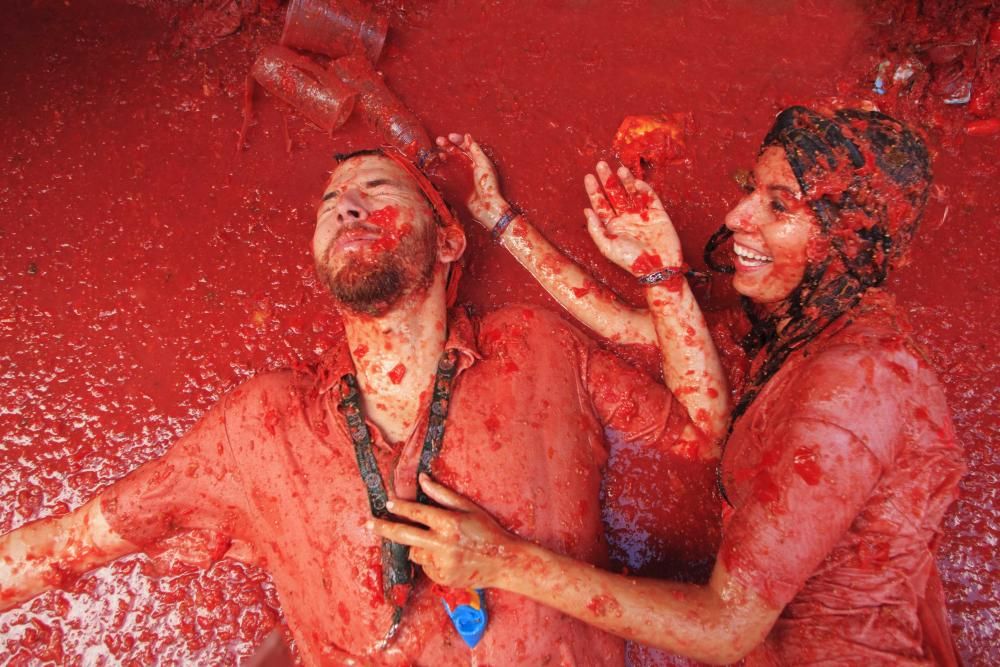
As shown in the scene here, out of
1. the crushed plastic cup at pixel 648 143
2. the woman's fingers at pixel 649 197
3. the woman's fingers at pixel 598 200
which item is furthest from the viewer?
the crushed plastic cup at pixel 648 143

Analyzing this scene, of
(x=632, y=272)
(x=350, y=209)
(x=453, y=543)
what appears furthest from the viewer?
(x=632, y=272)

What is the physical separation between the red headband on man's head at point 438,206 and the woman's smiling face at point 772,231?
1093 mm

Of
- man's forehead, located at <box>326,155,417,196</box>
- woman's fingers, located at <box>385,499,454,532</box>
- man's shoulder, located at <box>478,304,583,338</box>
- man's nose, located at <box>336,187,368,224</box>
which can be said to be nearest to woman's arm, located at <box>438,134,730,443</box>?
man's shoulder, located at <box>478,304,583,338</box>

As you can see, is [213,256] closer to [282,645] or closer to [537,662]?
[282,645]

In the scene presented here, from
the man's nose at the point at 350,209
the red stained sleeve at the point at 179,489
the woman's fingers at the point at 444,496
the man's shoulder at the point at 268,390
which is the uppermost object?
the man's nose at the point at 350,209

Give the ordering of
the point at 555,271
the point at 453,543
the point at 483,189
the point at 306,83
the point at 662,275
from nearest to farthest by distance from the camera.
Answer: the point at 453,543
the point at 662,275
the point at 555,271
the point at 483,189
the point at 306,83

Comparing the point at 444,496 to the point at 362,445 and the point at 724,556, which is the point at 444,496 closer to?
the point at 362,445

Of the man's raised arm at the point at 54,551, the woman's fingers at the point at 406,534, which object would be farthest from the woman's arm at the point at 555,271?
the man's raised arm at the point at 54,551

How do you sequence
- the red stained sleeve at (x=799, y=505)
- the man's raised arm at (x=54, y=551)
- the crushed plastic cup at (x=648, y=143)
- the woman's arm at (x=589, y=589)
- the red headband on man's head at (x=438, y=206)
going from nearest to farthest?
1. the red stained sleeve at (x=799, y=505)
2. the woman's arm at (x=589, y=589)
3. the man's raised arm at (x=54, y=551)
4. the red headband on man's head at (x=438, y=206)
5. the crushed plastic cup at (x=648, y=143)

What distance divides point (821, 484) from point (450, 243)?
5.20 feet

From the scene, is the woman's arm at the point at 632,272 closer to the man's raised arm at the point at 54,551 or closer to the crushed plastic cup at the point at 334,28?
the crushed plastic cup at the point at 334,28

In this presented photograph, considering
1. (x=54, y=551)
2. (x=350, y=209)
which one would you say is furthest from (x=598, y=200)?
(x=54, y=551)

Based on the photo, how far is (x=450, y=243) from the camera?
2.73 meters

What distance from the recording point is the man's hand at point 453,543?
2.10 metres
